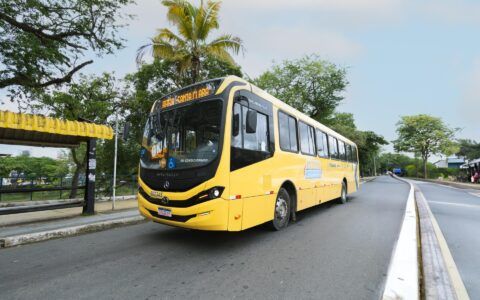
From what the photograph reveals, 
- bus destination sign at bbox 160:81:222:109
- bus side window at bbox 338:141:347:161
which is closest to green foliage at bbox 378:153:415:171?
bus side window at bbox 338:141:347:161

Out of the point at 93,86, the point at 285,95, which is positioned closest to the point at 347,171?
the point at 93,86

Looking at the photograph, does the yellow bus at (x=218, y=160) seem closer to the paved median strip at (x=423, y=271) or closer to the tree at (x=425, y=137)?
the paved median strip at (x=423, y=271)

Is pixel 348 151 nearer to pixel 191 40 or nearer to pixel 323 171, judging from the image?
pixel 323 171

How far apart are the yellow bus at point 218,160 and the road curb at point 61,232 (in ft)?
6.60

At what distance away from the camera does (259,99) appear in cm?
557

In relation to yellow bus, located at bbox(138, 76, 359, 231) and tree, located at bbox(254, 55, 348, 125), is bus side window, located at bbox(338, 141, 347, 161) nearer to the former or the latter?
yellow bus, located at bbox(138, 76, 359, 231)

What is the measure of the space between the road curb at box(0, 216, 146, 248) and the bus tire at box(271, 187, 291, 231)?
4.02m

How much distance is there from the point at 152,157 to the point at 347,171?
9524mm

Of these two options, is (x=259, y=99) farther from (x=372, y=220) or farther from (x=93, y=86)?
(x=93, y=86)

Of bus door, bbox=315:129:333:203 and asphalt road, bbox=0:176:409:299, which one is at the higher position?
bus door, bbox=315:129:333:203

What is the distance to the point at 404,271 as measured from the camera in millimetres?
3602

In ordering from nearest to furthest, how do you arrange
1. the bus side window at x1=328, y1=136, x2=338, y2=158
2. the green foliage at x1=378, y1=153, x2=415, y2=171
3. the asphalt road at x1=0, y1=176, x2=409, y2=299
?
the asphalt road at x1=0, y1=176, x2=409, y2=299
the bus side window at x1=328, y1=136, x2=338, y2=158
the green foliage at x1=378, y1=153, x2=415, y2=171

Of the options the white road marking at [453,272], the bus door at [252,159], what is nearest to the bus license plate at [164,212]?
the bus door at [252,159]

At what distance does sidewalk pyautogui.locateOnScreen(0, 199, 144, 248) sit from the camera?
5367 millimetres
